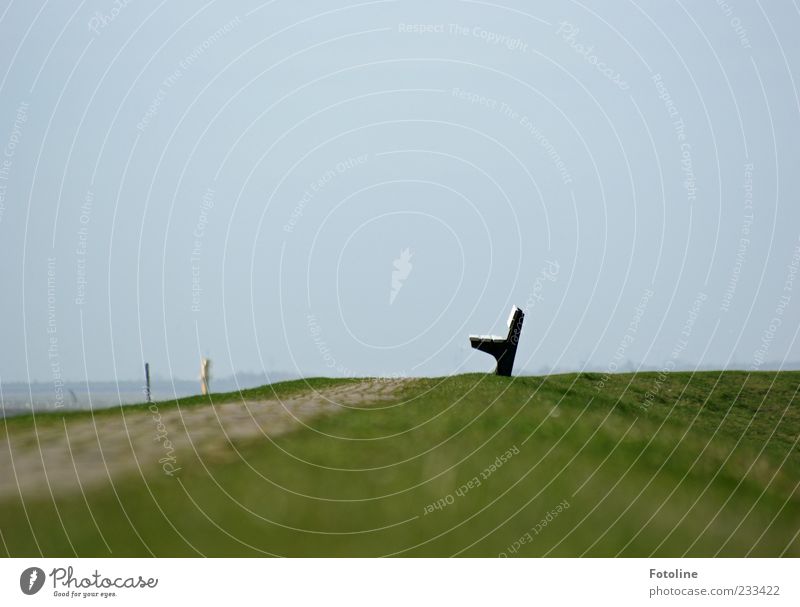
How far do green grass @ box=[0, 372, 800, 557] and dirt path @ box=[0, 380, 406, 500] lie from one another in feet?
1.03

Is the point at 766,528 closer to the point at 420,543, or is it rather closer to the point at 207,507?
the point at 420,543

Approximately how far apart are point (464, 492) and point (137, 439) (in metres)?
7.52

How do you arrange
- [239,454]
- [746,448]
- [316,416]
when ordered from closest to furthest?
[239,454] → [316,416] → [746,448]

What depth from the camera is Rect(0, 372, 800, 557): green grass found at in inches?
833

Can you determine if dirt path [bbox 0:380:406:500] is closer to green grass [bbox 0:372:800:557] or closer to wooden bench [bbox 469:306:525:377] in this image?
green grass [bbox 0:372:800:557]

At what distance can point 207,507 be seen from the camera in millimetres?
21641

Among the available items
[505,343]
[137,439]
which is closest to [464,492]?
[505,343]

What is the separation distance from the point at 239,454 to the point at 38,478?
14.1 ft

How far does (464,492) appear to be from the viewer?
22.9 metres

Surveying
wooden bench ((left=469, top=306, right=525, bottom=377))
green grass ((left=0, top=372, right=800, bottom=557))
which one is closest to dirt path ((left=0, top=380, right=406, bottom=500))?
green grass ((left=0, top=372, right=800, bottom=557))

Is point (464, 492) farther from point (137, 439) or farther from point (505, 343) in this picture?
point (137, 439)

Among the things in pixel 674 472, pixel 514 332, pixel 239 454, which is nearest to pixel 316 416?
pixel 239 454

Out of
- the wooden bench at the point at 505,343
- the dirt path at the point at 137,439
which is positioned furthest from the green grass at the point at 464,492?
the wooden bench at the point at 505,343
